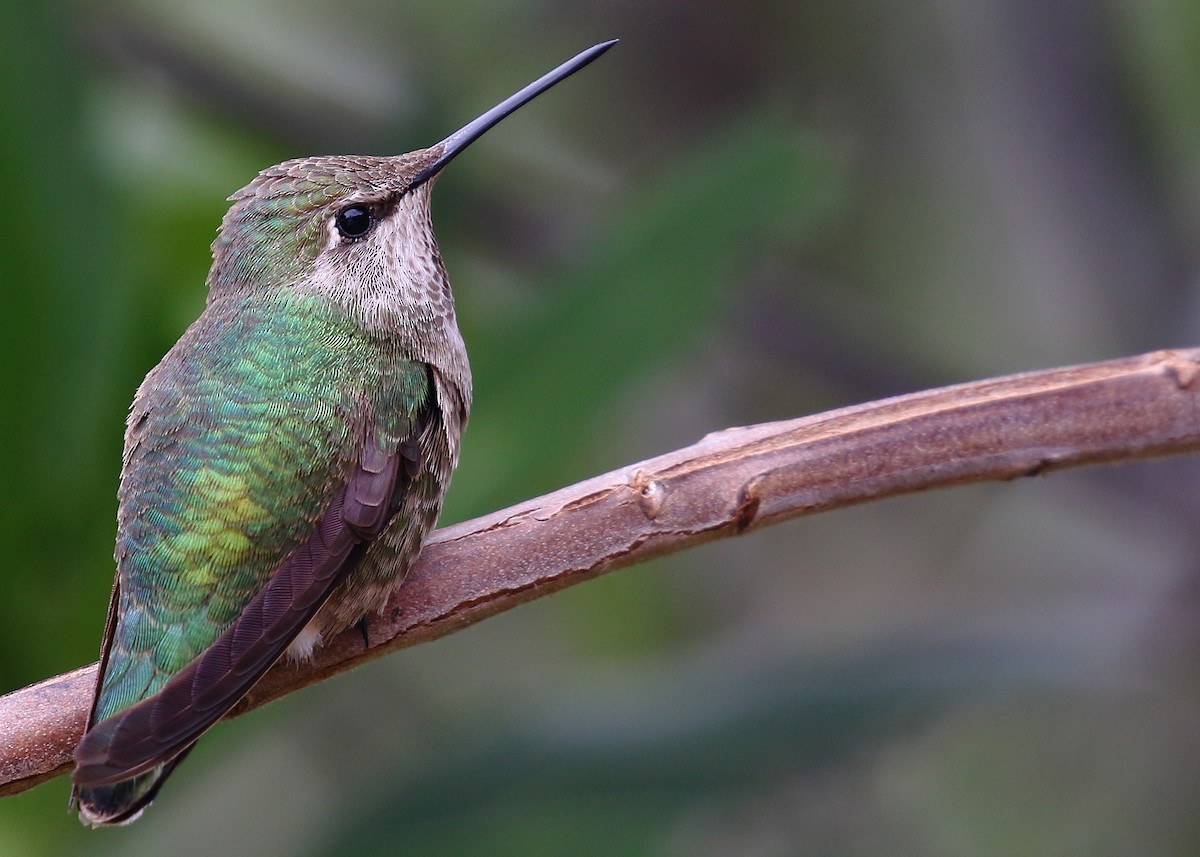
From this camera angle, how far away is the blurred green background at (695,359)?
10.8 feet

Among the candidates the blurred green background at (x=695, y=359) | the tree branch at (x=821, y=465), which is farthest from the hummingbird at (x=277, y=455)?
the blurred green background at (x=695, y=359)

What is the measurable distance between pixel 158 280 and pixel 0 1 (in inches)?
28.7

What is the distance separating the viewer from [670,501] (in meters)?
2.14

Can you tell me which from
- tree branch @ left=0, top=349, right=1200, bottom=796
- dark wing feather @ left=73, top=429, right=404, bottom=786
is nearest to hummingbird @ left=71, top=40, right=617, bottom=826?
dark wing feather @ left=73, top=429, right=404, bottom=786

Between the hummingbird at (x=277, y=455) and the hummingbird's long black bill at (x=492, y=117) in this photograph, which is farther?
the hummingbird's long black bill at (x=492, y=117)

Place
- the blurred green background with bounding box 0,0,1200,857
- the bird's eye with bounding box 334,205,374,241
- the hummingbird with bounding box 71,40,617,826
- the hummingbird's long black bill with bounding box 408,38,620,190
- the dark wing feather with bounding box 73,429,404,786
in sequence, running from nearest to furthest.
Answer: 1. the dark wing feather with bounding box 73,429,404,786
2. the hummingbird with bounding box 71,40,617,826
3. the bird's eye with bounding box 334,205,374,241
4. the hummingbird's long black bill with bounding box 408,38,620,190
5. the blurred green background with bounding box 0,0,1200,857

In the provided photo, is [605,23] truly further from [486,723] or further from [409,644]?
[409,644]

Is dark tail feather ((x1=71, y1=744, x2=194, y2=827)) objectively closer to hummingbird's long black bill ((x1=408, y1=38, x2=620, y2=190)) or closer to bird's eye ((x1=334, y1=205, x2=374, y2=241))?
bird's eye ((x1=334, y1=205, x2=374, y2=241))

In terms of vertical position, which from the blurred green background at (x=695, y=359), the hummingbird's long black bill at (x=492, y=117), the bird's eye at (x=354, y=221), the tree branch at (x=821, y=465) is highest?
the hummingbird's long black bill at (x=492, y=117)

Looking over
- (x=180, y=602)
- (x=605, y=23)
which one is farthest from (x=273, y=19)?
(x=180, y=602)

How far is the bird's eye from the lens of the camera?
2.66m

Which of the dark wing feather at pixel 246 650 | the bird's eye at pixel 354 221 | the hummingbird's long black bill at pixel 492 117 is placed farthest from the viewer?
the hummingbird's long black bill at pixel 492 117

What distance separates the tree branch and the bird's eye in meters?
0.77

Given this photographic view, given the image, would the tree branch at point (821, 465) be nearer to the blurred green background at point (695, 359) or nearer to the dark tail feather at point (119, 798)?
the dark tail feather at point (119, 798)
